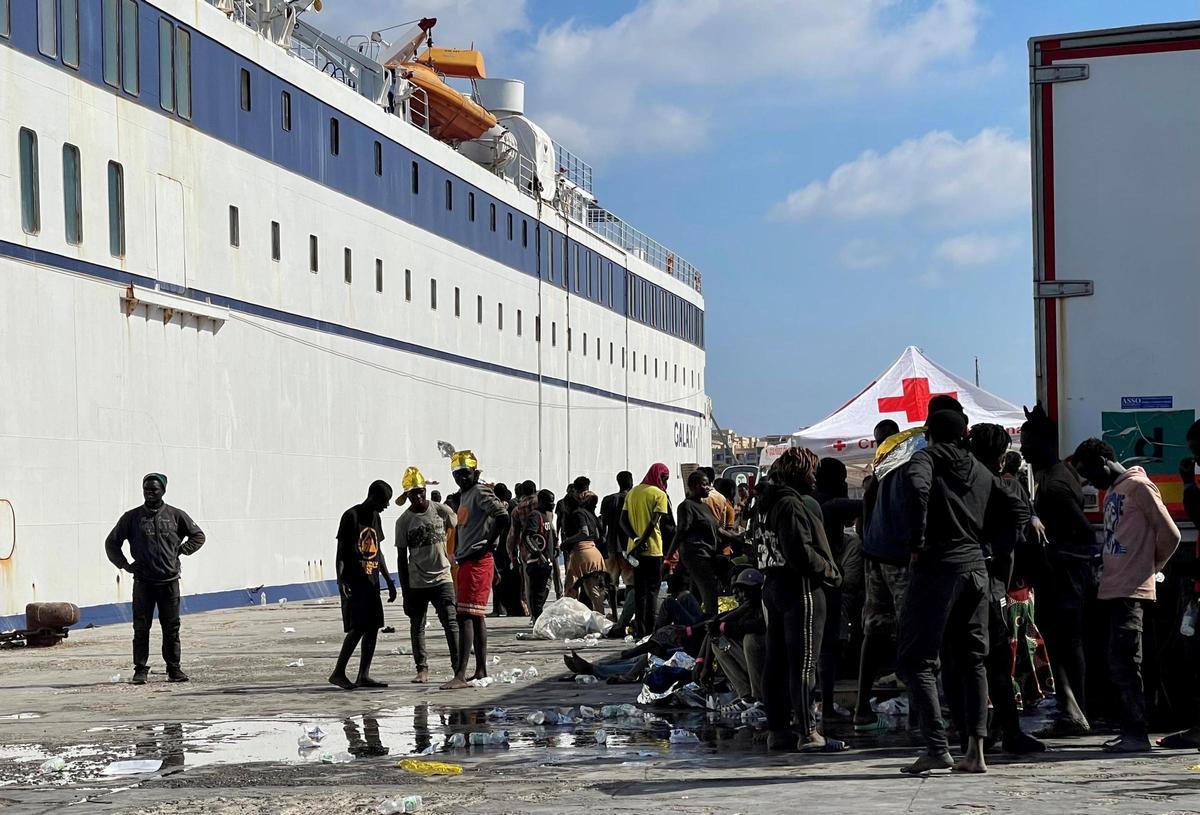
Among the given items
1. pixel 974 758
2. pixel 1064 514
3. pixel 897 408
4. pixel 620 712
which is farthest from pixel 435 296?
pixel 974 758

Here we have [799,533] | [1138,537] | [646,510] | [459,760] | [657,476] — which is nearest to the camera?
[1138,537]

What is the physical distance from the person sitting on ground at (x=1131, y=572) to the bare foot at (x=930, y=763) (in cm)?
124

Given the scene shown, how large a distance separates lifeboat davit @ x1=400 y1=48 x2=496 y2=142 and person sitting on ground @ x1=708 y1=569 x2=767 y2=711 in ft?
94.2

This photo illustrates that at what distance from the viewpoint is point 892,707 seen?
34.9 ft

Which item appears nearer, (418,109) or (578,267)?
(418,109)

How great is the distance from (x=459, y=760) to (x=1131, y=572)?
3.77 metres

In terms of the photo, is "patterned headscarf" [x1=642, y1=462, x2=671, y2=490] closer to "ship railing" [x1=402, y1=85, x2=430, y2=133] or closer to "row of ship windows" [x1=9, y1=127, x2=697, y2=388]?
"row of ship windows" [x1=9, y1=127, x2=697, y2=388]

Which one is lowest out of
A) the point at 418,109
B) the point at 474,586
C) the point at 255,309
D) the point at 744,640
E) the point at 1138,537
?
the point at 744,640

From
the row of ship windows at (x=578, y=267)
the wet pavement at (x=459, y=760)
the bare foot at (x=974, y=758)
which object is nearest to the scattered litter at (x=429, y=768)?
the wet pavement at (x=459, y=760)

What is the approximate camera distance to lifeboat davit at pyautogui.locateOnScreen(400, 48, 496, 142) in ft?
130

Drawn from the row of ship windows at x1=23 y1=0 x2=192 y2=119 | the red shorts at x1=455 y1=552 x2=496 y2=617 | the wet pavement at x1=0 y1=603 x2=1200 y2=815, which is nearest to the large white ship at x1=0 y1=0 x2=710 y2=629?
the row of ship windows at x1=23 y1=0 x2=192 y2=119

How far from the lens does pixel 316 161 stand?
3014 centimetres

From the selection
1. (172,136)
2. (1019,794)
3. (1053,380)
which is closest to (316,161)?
(172,136)

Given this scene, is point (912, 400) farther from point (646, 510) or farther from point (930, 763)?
point (930, 763)
